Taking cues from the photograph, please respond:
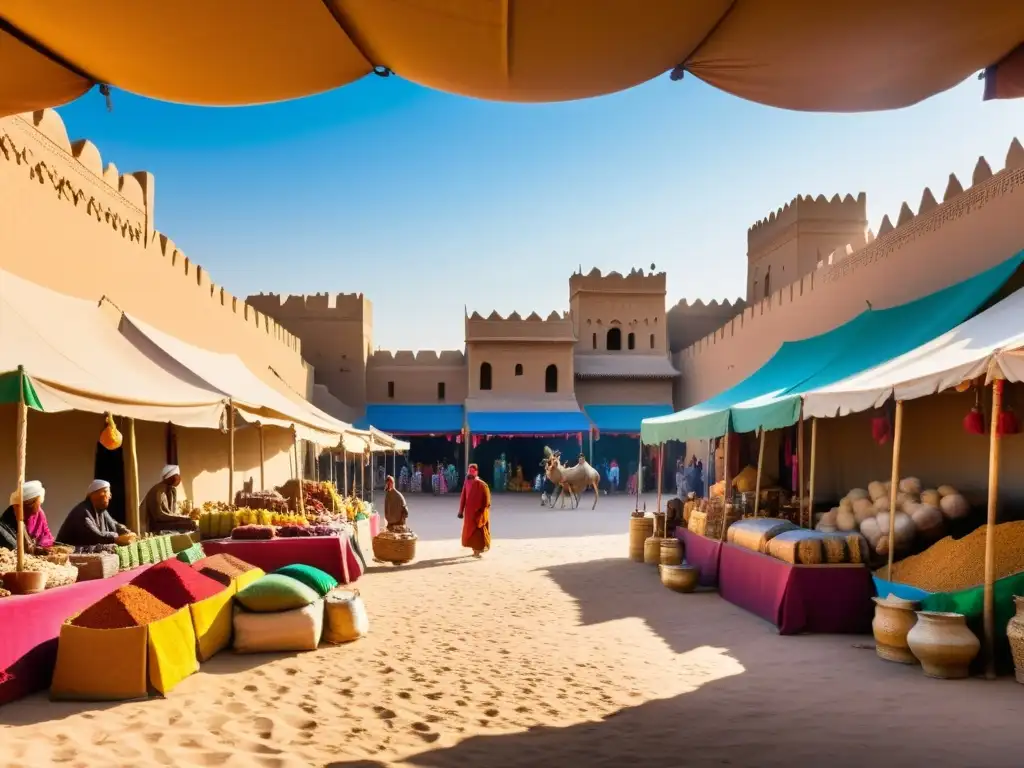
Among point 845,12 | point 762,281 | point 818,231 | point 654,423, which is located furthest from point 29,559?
point 762,281

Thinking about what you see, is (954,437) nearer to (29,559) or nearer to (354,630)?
(354,630)

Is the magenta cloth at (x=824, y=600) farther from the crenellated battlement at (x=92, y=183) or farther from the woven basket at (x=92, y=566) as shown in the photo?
the crenellated battlement at (x=92, y=183)

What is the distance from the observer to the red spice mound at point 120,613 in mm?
4711

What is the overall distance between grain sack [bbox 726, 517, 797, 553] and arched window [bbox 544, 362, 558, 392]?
1809 cm

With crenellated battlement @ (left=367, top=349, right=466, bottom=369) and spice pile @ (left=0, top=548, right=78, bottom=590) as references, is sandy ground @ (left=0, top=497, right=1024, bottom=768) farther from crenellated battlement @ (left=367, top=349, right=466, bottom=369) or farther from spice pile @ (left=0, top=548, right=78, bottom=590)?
crenellated battlement @ (left=367, top=349, right=466, bottom=369)

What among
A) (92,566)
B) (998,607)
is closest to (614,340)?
(998,607)

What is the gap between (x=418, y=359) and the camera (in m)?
28.0

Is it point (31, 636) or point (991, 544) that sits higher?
point (991, 544)

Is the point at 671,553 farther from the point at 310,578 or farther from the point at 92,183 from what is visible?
the point at 92,183

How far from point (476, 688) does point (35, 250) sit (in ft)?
21.6

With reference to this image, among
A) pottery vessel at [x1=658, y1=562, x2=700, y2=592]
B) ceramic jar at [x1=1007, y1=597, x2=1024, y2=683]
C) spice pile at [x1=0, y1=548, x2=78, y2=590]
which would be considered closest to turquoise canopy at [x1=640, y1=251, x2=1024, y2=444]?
pottery vessel at [x1=658, y1=562, x2=700, y2=592]

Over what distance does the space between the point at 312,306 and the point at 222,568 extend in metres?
22.2

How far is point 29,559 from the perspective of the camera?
5.12 m

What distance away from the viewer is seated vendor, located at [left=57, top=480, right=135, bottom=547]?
629 centimetres
